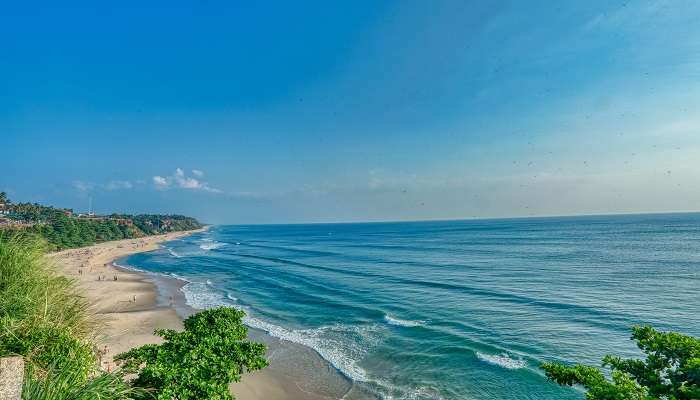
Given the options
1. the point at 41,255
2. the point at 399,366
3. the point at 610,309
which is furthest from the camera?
the point at 610,309

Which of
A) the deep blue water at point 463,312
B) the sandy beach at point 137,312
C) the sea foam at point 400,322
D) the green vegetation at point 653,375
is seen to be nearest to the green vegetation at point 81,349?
the sandy beach at point 137,312

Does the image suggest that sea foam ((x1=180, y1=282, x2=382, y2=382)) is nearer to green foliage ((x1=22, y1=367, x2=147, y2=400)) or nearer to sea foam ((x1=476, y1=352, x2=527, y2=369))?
sea foam ((x1=476, y1=352, x2=527, y2=369))

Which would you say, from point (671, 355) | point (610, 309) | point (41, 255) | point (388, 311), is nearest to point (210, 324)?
point (41, 255)

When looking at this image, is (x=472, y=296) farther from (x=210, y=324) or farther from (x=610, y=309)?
(x=210, y=324)

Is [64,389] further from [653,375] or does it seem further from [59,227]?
[59,227]

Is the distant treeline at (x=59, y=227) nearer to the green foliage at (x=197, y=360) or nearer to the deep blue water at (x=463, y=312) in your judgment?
the deep blue water at (x=463, y=312)
